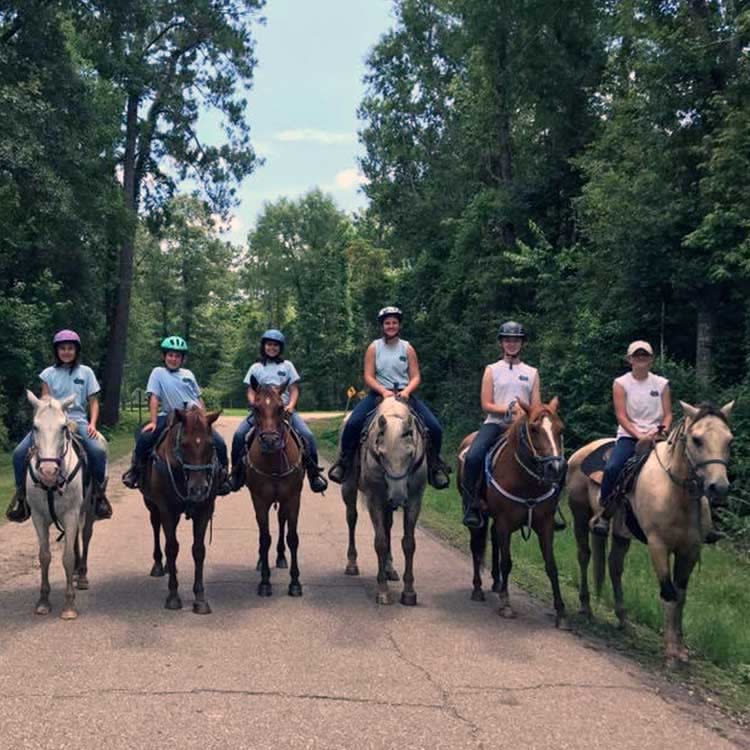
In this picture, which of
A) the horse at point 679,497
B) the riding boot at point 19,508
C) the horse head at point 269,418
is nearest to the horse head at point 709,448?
the horse at point 679,497

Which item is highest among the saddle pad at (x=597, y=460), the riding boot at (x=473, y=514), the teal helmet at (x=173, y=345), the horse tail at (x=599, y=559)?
the teal helmet at (x=173, y=345)

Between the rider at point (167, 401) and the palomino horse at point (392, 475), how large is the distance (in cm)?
170

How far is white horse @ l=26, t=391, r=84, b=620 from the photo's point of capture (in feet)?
23.4

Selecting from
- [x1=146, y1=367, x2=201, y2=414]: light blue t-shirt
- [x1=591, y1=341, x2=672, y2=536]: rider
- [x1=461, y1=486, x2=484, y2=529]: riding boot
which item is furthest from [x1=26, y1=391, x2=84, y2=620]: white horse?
[x1=591, y1=341, x2=672, y2=536]: rider

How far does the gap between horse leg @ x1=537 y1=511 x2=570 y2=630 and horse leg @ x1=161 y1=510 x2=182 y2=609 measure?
3.79 m

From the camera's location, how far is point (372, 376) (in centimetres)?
902

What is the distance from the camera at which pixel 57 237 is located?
2595 centimetres

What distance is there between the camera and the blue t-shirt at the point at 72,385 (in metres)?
8.40

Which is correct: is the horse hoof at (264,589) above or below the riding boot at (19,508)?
below

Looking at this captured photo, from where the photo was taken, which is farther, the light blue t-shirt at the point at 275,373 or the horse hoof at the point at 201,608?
the light blue t-shirt at the point at 275,373

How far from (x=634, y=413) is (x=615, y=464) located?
581 mm

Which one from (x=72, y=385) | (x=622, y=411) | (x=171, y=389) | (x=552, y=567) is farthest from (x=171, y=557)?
(x=622, y=411)

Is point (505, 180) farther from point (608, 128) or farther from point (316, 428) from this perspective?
point (316, 428)

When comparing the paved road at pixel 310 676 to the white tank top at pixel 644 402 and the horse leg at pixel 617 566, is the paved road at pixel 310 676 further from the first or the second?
the white tank top at pixel 644 402
